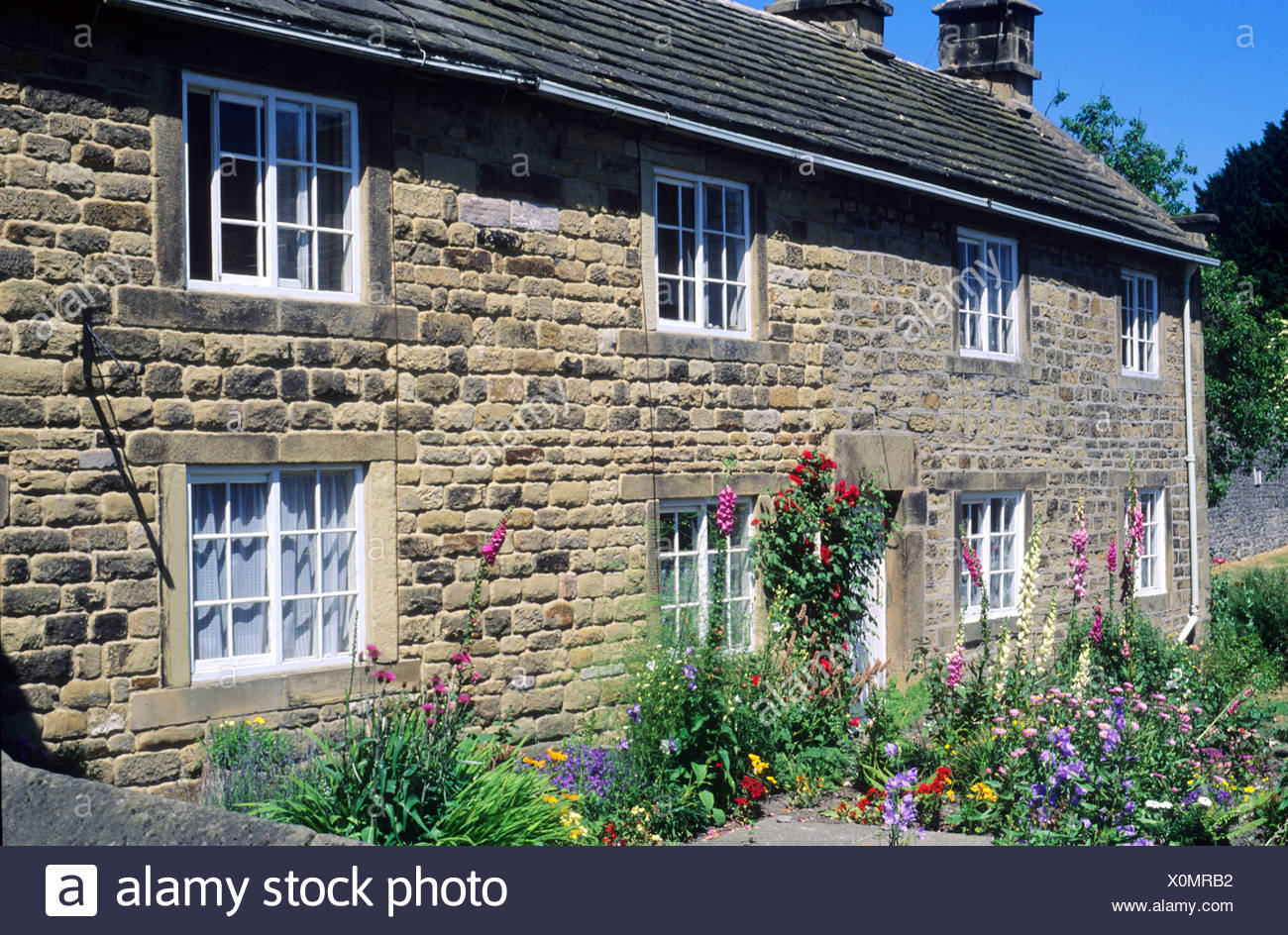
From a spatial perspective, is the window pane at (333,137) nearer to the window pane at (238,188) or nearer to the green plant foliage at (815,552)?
the window pane at (238,188)

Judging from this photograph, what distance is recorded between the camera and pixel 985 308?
12594 mm

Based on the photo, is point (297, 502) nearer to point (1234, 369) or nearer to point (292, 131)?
point (292, 131)

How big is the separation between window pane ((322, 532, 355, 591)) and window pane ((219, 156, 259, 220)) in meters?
1.96

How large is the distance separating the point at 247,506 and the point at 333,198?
1954 mm

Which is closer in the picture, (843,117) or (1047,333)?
(843,117)

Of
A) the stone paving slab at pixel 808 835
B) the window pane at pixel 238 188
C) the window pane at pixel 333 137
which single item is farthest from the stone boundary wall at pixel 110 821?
the window pane at pixel 333 137

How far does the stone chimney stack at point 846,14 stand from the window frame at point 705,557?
6.91m

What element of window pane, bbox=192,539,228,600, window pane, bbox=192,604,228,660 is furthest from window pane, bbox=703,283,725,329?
window pane, bbox=192,604,228,660

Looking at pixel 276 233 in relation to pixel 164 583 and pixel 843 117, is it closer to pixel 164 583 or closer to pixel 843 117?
pixel 164 583

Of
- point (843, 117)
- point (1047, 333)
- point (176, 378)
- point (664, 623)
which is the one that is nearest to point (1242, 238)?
point (1047, 333)

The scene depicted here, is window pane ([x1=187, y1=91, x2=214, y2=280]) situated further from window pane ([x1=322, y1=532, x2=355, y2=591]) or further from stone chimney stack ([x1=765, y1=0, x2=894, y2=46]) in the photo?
stone chimney stack ([x1=765, y1=0, x2=894, y2=46])

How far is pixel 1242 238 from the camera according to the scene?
3269 cm

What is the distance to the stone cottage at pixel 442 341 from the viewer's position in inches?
262
